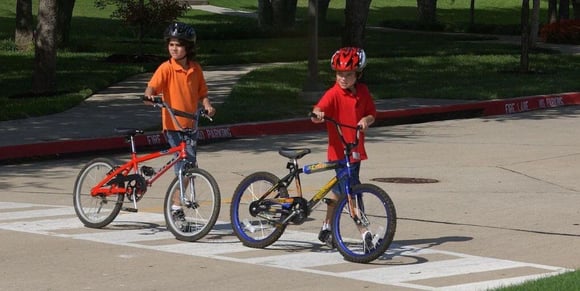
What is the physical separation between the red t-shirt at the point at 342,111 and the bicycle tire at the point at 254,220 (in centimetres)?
58

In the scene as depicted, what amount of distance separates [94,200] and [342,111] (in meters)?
2.60

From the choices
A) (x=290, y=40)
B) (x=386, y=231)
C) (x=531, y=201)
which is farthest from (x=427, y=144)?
(x=290, y=40)

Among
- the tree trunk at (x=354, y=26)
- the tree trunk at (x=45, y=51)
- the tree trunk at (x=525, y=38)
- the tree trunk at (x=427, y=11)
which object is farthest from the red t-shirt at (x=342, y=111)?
the tree trunk at (x=427, y=11)

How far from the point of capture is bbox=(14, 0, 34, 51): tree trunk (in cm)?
3588

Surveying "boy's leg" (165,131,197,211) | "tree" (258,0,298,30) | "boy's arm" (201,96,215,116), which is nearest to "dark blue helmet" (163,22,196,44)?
"boy's arm" (201,96,215,116)

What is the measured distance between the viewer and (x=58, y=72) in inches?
1171

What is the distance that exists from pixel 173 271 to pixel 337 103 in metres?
1.91

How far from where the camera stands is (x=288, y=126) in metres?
20.4

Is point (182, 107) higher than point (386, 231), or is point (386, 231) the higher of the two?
point (182, 107)

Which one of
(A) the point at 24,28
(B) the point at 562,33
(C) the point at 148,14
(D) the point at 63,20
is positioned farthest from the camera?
(B) the point at 562,33

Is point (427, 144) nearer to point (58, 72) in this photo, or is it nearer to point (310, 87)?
point (310, 87)

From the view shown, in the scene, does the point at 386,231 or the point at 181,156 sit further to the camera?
the point at 181,156

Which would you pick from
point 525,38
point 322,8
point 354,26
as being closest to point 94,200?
point 354,26

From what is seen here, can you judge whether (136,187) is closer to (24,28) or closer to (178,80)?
(178,80)
